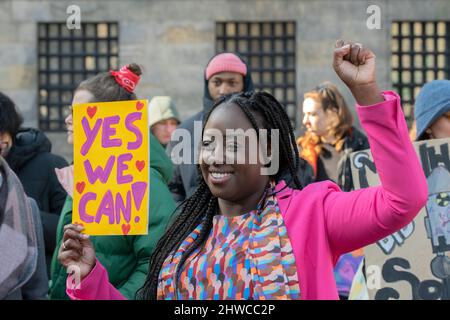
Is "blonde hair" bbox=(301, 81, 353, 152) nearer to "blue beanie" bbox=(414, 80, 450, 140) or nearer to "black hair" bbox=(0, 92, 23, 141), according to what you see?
"blue beanie" bbox=(414, 80, 450, 140)

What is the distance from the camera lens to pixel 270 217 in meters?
3.14

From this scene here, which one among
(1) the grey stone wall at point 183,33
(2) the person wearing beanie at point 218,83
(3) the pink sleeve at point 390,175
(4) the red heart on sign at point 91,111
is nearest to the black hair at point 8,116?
(2) the person wearing beanie at point 218,83

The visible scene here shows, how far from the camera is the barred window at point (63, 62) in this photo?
49.5ft

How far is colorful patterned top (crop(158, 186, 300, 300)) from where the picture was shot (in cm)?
304

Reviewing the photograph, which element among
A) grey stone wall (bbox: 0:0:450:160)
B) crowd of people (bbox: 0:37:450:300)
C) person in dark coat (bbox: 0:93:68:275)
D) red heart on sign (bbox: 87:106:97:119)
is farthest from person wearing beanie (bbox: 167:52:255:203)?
grey stone wall (bbox: 0:0:450:160)

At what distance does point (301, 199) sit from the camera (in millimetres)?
3143

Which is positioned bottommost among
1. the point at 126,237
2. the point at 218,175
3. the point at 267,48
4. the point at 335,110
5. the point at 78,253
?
the point at 78,253

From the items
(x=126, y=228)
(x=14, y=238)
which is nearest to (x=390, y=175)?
(x=126, y=228)

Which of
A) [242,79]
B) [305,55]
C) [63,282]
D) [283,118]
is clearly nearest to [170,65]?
[305,55]

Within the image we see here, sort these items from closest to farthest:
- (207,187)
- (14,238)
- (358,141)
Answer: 1. (207,187)
2. (14,238)
3. (358,141)

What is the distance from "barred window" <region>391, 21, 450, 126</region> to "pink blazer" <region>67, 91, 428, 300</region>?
1204 centimetres

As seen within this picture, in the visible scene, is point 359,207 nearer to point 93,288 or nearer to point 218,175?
point 218,175

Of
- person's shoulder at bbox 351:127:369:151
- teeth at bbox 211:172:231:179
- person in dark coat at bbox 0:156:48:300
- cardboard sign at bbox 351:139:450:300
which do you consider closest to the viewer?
teeth at bbox 211:172:231:179

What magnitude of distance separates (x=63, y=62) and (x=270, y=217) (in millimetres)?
12365
